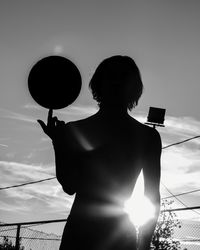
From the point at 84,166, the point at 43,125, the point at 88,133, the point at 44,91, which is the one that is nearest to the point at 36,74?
the point at 44,91

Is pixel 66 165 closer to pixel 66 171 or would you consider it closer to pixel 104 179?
pixel 66 171

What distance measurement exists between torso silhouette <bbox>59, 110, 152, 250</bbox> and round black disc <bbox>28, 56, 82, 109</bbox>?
535 millimetres

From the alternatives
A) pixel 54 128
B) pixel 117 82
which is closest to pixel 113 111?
pixel 117 82

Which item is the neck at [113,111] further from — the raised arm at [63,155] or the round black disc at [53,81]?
Answer: the round black disc at [53,81]

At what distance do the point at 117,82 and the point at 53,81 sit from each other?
23.8 inches

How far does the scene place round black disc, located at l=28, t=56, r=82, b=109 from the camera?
90.3 inches

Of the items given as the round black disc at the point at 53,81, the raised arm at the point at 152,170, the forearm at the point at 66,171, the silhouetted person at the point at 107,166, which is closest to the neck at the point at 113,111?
the silhouetted person at the point at 107,166

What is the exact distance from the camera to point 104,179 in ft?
5.36

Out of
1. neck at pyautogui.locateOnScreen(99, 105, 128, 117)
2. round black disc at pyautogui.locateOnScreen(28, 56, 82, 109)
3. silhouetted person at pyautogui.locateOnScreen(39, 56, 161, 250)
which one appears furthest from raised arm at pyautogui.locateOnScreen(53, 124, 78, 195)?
round black disc at pyautogui.locateOnScreen(28, 56, 82, 109)

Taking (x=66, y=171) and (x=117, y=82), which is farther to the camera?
(x=117, y=82)

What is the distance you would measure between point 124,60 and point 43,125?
500mm

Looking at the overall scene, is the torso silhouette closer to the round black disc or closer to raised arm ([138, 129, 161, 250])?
raised arm ([138, 129, 161, 250])

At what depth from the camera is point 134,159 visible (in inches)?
67.8

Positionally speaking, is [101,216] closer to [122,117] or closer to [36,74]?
[122,117]
